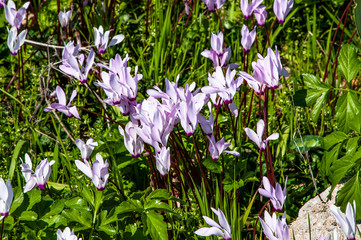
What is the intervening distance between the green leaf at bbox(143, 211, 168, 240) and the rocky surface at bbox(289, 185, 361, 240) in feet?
2.24

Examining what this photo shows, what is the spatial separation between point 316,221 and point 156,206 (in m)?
0.81

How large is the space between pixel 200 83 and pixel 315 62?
822 millimetres

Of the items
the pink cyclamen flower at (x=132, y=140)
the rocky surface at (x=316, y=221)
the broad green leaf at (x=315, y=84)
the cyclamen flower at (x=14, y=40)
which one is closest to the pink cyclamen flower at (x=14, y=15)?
the cyclamen flower at (x=14, y=40)

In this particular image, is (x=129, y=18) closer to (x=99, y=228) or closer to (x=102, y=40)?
(x=102, y=40)

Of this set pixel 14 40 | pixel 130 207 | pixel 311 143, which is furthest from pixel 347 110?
pixel 14 40

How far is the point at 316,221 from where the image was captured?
2105 millimetres

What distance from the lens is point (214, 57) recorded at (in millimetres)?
2297

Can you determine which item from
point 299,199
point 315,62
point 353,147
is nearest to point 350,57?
point 353,147

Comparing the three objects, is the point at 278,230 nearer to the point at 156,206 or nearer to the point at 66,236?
the point at 156,206

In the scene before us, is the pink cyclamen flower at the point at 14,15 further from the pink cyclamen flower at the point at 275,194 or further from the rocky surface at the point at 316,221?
the rocky surface at the point at 316,221

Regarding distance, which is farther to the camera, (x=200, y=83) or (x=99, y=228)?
(x=200, y=83)

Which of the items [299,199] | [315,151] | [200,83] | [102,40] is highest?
[102,40]

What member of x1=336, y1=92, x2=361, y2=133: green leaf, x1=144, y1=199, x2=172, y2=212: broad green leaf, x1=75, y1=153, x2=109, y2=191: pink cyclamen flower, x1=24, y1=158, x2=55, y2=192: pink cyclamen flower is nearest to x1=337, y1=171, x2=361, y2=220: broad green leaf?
x1=336, y1=92, x2=361, y2=133: green leaf

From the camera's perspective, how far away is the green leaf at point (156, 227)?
1.67 metres
